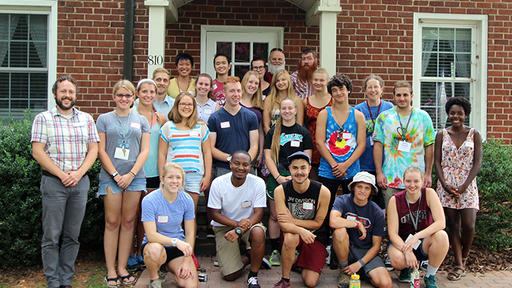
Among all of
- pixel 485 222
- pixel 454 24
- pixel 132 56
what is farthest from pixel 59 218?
pixel 454 24

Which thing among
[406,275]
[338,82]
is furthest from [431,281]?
[338,82]

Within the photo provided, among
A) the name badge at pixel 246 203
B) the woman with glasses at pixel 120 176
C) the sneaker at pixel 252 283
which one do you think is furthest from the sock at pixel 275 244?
the woman with glasses at pixel 120 176

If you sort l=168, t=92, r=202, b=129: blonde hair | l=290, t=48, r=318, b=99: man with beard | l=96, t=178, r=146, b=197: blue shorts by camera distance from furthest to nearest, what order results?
1. l=290, t=48, r=318, b=99: man with beard
2. l=168, t=92, r=202, b=129: blonde hair
3. l=96, t=178, r=146, b=197: blue shorts

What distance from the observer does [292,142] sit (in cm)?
514

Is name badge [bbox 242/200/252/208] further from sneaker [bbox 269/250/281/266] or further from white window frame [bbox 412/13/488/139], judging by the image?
white window frame [bbox 412/13/488/139]

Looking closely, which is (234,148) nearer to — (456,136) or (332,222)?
(332,222)

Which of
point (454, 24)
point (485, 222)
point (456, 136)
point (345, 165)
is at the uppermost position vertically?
point (454, 24)

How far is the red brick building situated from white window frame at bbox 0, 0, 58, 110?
0.01m

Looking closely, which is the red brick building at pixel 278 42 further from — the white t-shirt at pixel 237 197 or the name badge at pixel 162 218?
the name badge at pixel 162 218

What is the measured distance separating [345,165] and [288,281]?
136 cm

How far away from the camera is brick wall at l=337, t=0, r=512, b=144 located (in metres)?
7.53

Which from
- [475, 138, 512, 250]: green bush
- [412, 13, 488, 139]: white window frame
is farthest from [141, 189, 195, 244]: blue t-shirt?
[412, 13, 488, 139]: white window frame

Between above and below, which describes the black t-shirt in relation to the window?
below

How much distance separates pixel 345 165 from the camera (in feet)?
16.9
